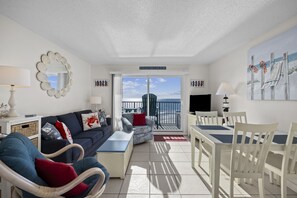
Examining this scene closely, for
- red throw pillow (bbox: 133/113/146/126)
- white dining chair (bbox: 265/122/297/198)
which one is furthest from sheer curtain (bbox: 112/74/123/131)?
white dining chair (bbox: 265/122/297/198)

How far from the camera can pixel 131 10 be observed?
1.87 m

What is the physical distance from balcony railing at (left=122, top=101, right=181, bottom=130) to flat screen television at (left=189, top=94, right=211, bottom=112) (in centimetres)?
110

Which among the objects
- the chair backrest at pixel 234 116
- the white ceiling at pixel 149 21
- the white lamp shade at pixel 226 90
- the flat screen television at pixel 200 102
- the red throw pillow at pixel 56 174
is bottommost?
the red throw pillow at pixel 56 174

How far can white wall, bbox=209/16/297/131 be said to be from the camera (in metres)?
2.14

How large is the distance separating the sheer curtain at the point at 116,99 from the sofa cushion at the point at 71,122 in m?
1.59

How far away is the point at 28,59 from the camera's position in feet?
7.93

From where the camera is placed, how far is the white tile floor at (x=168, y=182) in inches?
74.2

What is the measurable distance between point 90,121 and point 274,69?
A: 367cm

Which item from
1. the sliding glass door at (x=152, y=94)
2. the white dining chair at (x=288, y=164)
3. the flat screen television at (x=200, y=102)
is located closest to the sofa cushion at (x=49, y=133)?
the white dining chair at (x=288, y=164)

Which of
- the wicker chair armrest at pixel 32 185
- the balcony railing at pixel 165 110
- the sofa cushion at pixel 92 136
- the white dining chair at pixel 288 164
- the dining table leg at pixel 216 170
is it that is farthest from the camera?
the balcony railing at pixel 165 110

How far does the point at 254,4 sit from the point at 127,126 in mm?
3160

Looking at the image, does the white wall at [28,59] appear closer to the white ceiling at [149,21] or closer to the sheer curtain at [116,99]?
the white ceiling at [149,21]

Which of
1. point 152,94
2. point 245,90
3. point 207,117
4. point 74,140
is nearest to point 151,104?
point 152,94

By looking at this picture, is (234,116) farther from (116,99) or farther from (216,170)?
(116,99)
